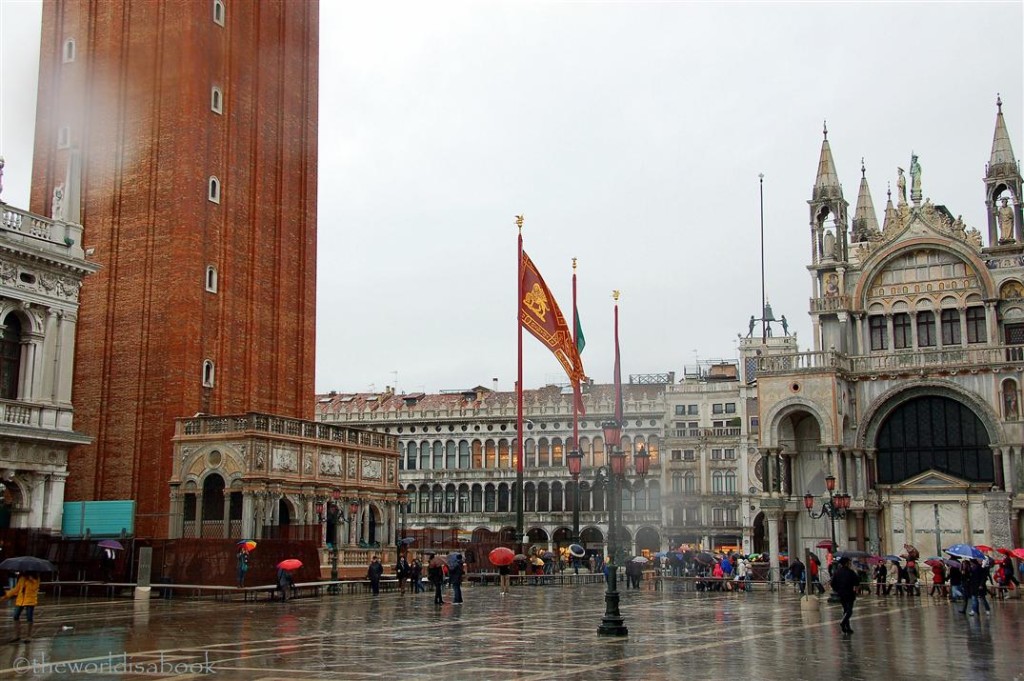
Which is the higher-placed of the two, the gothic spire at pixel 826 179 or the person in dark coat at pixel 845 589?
the gothic spire at pixel 826 179

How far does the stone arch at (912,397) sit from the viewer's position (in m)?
44.8

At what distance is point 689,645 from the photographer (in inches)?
765

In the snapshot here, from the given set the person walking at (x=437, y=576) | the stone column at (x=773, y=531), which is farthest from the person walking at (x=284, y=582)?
the stone column at (x=773, y=531)

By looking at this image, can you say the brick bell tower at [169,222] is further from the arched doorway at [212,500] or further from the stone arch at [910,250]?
the stone arch at [910,250]

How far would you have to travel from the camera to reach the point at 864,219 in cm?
5309

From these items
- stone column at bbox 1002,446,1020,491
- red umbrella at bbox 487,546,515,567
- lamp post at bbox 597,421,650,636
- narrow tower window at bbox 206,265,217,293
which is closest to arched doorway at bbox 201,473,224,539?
narrow tower window at bbox 206,265,217,293

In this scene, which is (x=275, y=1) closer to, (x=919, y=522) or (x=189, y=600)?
(x=189, y=600)

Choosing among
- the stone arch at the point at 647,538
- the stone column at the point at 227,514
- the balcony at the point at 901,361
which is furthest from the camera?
the stone arch at the point at 647,538

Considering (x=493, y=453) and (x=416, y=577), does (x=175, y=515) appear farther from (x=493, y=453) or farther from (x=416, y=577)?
(x=493, y=453)

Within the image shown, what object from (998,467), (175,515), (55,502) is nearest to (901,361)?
(998,467)

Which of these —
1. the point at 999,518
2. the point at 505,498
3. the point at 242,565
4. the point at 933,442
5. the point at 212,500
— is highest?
the point at 933,442

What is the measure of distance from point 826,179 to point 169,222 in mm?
30356

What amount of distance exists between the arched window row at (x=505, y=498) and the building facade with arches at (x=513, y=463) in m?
0.08

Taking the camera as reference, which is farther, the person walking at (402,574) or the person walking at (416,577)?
the person walking at (416,577)
